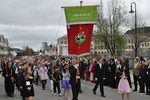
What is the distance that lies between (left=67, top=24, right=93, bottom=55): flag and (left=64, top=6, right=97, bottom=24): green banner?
0.84ft

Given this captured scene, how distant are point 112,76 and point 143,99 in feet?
23.3

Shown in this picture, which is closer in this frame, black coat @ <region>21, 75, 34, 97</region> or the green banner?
black coat @ <region>21, 75, 34, 97</region>

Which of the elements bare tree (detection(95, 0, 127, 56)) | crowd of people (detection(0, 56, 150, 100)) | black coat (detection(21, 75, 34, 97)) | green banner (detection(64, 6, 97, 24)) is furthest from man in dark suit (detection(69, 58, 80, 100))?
bare tree (detection(95, 0, 127, 56))

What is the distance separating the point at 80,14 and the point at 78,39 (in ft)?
3.16

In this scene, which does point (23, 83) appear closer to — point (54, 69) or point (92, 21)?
point (92, 21)

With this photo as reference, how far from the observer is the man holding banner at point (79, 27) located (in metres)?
14.0

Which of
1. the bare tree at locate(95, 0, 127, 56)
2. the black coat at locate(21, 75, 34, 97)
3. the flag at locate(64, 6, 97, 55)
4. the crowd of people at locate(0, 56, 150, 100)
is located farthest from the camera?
the bare tree at locate(95, 0, 127, 56)

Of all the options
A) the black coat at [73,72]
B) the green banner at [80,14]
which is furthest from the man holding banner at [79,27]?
the black coat at [73,72]

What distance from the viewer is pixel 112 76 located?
23.5 meters

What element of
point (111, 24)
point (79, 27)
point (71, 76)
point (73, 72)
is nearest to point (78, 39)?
point (79, 27)

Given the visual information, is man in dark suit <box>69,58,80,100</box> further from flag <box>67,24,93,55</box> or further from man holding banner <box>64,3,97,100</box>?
flag <box>67,24,93,55</box>

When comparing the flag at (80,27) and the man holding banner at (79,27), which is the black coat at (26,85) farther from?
the flag at (80,27)

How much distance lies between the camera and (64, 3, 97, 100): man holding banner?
14.0 metres

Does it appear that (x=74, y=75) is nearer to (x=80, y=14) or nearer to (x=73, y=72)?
(x=73, y=72)
